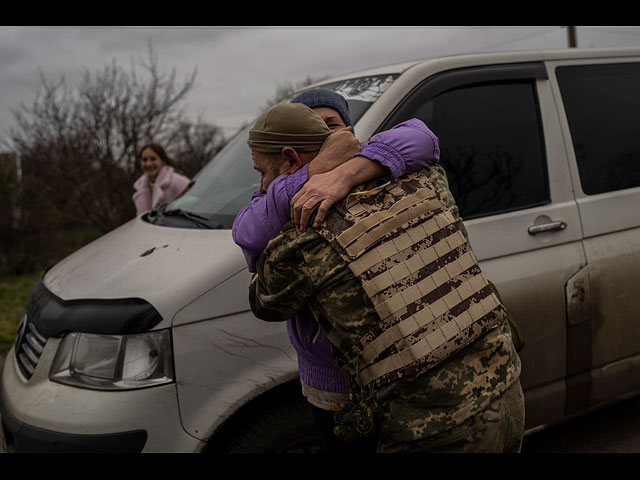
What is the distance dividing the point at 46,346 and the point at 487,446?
1.73 metres

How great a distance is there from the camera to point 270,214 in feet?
5.11

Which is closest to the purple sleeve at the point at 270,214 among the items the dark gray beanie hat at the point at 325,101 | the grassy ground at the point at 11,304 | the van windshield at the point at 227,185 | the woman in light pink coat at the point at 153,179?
the dark gray beanie hat at the point at 325,101

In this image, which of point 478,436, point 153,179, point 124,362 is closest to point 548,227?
point 478,436

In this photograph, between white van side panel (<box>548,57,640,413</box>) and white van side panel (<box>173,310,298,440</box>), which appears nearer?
white van side panel (<box>173,310,298,440</box>)

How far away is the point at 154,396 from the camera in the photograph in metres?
2.07

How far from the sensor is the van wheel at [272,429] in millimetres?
2178

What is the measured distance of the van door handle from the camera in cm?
266

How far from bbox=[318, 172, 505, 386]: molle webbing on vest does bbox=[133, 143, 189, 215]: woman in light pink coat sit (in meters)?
3.89

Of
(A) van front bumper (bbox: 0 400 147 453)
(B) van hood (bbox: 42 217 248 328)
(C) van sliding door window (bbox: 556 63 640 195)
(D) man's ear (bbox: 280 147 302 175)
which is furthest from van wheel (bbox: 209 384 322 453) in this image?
(C) van sliding door window (bbox: 556 63 640 195)

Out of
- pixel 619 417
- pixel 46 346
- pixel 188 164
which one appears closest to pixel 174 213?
pixel 46 346

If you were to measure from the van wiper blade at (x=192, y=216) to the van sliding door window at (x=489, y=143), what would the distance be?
3.35 feet

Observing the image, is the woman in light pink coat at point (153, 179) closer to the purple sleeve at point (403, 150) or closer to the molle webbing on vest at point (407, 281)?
the purple sleeve at point (403, 150)

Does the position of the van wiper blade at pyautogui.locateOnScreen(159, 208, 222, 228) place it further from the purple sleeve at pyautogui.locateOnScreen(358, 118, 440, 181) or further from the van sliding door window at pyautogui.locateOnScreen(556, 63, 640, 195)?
the van sliding door window at pyautogui.locateOnScreen(556, 63, 640, 195)
